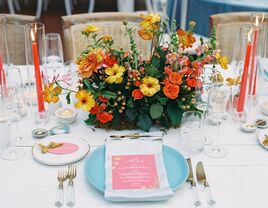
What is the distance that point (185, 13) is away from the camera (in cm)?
330

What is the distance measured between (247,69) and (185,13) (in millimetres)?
2069

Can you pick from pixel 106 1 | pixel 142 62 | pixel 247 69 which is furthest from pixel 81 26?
pixel 106 1

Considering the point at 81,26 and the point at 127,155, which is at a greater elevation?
the point at 81,26

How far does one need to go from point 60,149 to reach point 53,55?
1.85 ft

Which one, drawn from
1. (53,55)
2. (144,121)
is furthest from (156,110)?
(53,55)

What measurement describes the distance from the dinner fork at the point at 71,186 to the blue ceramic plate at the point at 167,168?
0.04 metres

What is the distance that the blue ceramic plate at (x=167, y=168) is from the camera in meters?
1.06

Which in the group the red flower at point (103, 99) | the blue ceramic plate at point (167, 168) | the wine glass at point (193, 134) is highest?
the red flower at point (103, 99)

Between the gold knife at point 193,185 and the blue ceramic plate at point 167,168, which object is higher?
the blue ceramic plate at point 167,168

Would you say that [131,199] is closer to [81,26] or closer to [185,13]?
[81,26]

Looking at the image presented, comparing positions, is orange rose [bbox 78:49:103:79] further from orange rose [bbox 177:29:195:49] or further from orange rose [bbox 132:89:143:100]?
orange rose [bbox 177:29:195:49]

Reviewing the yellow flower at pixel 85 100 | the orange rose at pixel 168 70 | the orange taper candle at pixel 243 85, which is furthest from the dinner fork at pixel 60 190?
the orange taper candle at pixel 243 85

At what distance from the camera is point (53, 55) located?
5.42 ft

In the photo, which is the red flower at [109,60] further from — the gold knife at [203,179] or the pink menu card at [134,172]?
the gold knife at [203,179]
